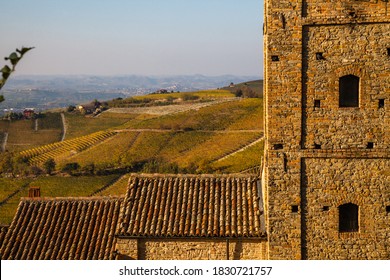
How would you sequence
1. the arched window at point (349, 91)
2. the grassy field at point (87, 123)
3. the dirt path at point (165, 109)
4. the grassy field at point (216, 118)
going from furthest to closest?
1. the dirt path at point (165, 109)
2. the grassy field at point (87, 123)
3. the grassy field at point (216, 118)
4. the arched window at point (349, 91)

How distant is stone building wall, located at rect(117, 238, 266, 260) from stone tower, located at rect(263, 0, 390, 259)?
2.25ft

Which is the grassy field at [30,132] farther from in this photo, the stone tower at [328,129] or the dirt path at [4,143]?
the stone tower at [328,129]

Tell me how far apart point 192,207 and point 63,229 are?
3.57 metres

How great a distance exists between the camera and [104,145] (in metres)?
55.0

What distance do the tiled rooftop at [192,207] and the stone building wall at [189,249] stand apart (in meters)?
0.24

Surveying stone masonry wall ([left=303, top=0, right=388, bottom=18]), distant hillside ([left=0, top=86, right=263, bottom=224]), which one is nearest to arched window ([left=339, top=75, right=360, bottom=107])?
stone masonry wall ([left=303, top=0, right=388, bottom=18])

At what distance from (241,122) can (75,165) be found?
1975cm

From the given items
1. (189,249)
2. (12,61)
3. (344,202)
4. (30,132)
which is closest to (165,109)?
(30,132)

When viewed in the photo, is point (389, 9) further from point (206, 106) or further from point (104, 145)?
point (206, 106)

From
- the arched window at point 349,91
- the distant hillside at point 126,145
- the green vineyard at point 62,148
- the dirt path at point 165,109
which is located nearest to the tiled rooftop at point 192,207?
the arched window at point 349,91

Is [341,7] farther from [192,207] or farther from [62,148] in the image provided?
[62,148]

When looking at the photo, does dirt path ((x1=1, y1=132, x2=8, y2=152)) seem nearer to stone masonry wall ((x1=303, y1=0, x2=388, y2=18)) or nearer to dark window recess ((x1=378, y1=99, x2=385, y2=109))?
stone masonry wall ((x1=303, y1=0, x2=388, y2=18))

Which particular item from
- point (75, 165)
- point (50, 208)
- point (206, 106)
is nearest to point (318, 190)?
point (50, 208)

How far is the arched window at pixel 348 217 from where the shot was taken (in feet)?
43.6
